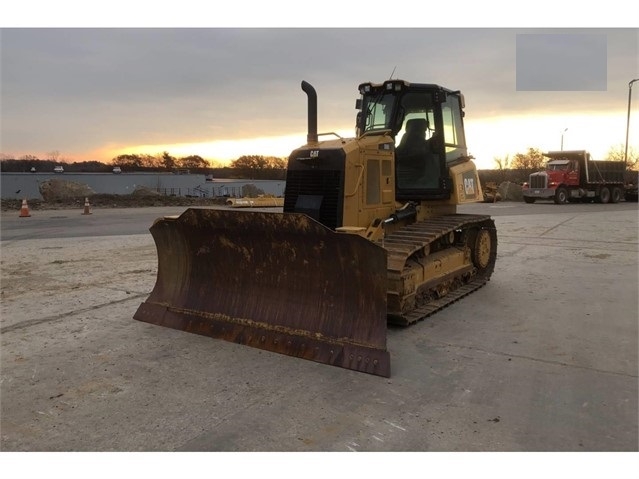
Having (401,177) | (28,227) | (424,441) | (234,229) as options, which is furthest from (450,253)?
(28,227)

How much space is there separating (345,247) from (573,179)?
2759 cm

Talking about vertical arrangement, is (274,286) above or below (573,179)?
below

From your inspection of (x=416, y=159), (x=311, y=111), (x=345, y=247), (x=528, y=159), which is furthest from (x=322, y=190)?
(x=528, y=159)

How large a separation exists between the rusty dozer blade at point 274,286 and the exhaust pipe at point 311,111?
5.11 feet

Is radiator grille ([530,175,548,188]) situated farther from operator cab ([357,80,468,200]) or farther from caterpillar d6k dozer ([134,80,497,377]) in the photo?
operator cab ([357,80,468,200])

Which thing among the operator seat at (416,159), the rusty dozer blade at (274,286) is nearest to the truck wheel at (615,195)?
the operator seat at (416,159)

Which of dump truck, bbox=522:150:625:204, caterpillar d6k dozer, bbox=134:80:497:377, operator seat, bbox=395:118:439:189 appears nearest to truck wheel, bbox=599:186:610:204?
dump truck, bbox=522:150:625:204

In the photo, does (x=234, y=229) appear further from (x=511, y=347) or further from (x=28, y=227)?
(x=28, y=227)

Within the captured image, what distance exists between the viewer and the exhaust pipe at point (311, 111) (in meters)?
5.64

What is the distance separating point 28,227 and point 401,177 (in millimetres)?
14242

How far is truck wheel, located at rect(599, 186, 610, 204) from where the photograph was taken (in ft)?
96.2

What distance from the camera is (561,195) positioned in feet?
93.0

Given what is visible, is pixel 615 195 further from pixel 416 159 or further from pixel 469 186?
pixel 416 159

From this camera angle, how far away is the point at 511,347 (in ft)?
15.5
